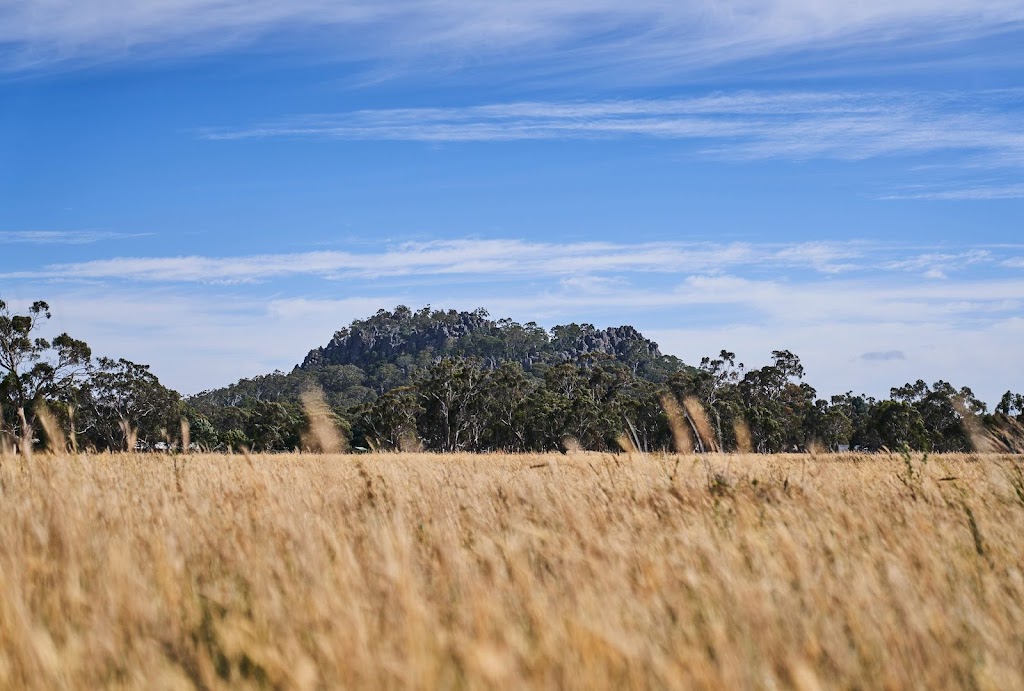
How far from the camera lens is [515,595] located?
383 centimetres

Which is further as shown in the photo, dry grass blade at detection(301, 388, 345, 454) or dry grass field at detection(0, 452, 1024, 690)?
dry grass blade at detection(301, 388, 345, 454)

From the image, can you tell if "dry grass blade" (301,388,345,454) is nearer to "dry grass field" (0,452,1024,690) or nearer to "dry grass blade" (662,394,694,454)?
"dry grass field" (0,452,1024,690)

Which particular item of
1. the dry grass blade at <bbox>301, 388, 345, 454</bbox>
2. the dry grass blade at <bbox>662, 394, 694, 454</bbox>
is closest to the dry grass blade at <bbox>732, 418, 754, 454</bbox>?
the dry grass blade at <bbox>662, 394, 694, 454</bbox>

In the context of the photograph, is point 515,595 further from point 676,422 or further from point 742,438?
point 742,438

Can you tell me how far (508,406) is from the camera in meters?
83.4

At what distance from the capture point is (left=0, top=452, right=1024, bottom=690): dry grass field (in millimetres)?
2826

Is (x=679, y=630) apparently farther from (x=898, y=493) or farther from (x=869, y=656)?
(x=898, y=493)

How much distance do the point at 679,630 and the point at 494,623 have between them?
689 millimetres

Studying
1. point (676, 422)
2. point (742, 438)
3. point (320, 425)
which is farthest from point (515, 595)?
point (742, 438)

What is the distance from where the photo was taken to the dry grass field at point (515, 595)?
2.83 meters

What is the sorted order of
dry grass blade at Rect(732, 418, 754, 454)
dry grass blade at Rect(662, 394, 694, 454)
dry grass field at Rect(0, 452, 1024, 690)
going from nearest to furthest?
1. dry grass field at Rect(0, 452, 1024, 690)
2. dry grass blade at Rect(662, 394, 694, 454)
3. dry grass blade at Rect(732, 418, 754, 454)

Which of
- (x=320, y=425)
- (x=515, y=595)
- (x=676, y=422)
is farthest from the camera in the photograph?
(x=676, y=422)

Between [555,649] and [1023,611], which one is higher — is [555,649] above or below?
above

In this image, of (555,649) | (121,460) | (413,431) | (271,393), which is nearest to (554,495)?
(555,649)
